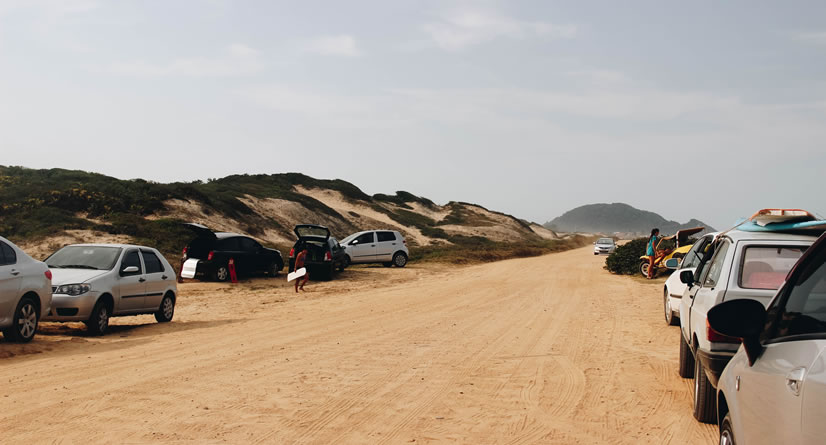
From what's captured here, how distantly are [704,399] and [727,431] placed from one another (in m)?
3.04

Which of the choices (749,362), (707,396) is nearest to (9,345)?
(707,396)

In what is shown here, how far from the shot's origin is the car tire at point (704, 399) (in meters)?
7.30

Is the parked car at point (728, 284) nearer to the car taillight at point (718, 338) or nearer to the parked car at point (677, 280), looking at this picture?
the car taillight at point (718, 338)

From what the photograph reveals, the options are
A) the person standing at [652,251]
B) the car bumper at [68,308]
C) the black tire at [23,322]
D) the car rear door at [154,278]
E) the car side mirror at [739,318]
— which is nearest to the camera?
the car side mirror at [739,318]

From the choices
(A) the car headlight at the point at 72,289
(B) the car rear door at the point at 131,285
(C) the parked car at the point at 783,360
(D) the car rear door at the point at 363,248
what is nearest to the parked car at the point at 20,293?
(A) the car headlight at the point at 72,289

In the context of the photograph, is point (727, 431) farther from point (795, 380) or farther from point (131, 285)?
point (131, 285)

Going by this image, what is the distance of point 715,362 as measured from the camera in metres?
6.50

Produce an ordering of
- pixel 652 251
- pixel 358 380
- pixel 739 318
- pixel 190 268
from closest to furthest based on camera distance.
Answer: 1. pixel 739 318
2. pixel 358 380
3. pixel 190 268
4. pixel 652 251

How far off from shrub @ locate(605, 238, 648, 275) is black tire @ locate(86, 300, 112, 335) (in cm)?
2303

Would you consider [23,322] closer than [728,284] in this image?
No

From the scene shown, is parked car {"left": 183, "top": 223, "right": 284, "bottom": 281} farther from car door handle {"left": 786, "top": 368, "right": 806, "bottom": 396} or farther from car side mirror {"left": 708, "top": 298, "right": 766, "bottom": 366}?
car door handle {"left": 786, "top": 368, "right": 806, "bottom": 396}

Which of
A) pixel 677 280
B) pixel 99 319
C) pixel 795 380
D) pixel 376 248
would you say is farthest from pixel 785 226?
pixel 376 248

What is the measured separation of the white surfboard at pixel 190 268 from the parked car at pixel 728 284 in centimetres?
2084

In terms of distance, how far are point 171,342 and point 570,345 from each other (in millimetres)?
6658
